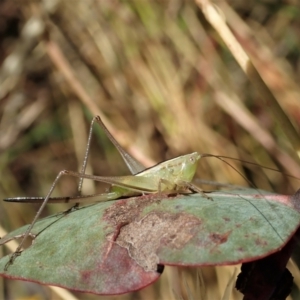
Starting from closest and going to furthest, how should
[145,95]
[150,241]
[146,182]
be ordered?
[150,241] → [146,182] → [145,95]

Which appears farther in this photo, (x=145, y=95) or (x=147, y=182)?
(x=145, y=95)

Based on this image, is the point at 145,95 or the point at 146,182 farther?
the point at 145,95

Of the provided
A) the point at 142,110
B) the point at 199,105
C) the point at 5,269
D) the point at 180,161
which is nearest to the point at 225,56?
the point at 199,105

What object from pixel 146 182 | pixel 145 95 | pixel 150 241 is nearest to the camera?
pixel 150 241

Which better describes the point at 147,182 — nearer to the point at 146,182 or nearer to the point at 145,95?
the point at 146,182

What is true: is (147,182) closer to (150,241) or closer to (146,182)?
(146,182)

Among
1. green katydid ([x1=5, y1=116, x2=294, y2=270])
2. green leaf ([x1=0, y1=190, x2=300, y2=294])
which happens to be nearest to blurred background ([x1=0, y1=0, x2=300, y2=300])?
green katydid ([x1=5, y1=116, x2=294, y2=270])

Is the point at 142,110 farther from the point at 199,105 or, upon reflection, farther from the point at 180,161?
the point at 180,161

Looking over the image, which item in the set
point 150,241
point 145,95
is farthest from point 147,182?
point 145,95
